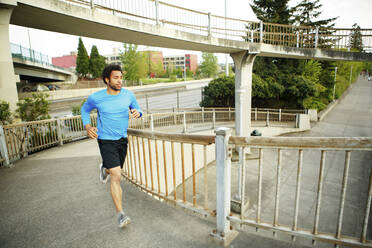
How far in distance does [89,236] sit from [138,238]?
59 centimetres

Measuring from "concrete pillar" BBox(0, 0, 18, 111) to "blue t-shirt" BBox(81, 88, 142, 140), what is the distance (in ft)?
16.8

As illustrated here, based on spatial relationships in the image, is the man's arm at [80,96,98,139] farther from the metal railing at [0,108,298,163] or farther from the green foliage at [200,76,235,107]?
the green foliage at [200,76,235,107]

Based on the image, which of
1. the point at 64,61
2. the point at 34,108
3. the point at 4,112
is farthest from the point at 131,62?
the point at 64,61

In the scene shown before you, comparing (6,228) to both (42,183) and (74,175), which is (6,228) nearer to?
(42,183)

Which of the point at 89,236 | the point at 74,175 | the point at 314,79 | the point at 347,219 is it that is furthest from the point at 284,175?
the point at 314,79

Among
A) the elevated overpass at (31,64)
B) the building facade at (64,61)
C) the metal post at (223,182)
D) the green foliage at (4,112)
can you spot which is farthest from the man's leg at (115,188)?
the building facade at (64,61)

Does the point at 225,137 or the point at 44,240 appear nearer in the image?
the point at 225,137

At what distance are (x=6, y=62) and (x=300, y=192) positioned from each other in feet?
35.9

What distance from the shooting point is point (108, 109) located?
2.66 m

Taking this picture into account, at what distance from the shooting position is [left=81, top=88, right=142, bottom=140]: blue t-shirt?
2.67m

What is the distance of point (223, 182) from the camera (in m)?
2.29

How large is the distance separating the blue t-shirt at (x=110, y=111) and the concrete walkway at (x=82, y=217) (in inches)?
43.3

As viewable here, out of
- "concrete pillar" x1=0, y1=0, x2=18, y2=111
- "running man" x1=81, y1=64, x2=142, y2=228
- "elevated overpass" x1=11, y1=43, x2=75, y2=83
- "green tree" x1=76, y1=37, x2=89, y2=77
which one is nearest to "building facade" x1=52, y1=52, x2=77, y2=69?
"green tree" x1=76, y1=37, x2=89, y2=77

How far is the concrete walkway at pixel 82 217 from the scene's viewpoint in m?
2.38
